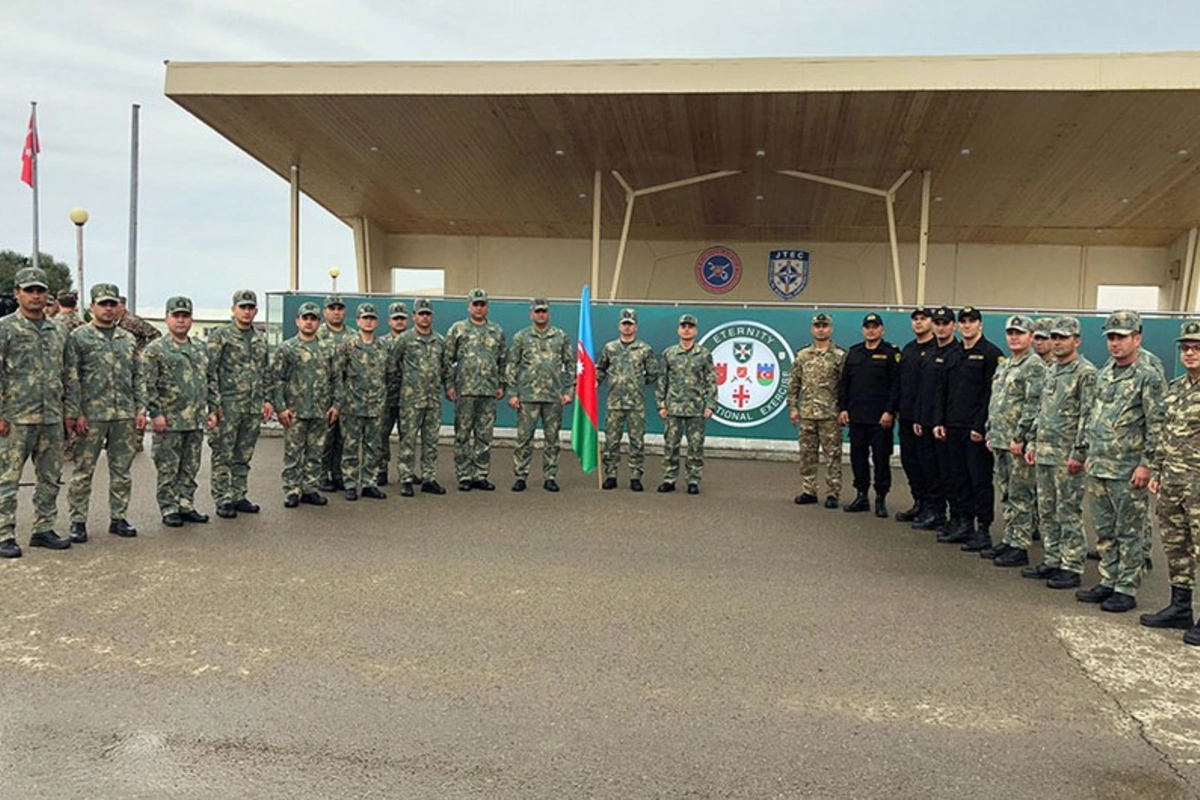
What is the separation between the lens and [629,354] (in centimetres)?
838

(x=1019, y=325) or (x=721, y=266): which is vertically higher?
(x=721, y=266)

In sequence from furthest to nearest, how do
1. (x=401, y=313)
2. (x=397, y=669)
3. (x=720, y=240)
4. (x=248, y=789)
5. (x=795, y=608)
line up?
(x=720, y=240), (x=401, y=313), (x=795, y=608), (x=397, y=669), (x=248, y=789)

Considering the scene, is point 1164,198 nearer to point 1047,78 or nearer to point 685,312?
point 1047,78

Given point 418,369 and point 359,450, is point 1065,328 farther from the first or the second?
point 359,450

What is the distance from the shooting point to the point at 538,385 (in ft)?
26.7

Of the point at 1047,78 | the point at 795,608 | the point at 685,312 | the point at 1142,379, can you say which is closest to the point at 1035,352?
the point at 1142,379

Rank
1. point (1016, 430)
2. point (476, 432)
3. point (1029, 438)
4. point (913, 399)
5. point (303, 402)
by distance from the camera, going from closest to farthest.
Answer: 1. point (1029, 438)
2. point (1016, 430)
3. point (913, 399)
4. point (303, 402)
5. point (476, 432)

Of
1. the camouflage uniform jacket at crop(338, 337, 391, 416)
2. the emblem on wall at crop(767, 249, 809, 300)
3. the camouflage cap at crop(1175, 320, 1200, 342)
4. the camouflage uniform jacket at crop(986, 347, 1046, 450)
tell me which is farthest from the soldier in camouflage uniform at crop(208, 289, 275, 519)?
the emblem on wall at crop(767, 249, 809, 300)

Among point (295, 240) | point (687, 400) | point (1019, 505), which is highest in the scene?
point (295, 240)

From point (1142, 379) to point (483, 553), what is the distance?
157 inches

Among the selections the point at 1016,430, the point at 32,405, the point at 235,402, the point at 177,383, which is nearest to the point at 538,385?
the point at 235,402

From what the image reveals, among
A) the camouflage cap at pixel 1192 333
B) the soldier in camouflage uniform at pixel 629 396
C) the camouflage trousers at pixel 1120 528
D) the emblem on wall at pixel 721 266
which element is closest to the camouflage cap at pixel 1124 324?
the camouflage cap at pixel 1192 333

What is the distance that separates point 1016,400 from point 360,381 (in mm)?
5217

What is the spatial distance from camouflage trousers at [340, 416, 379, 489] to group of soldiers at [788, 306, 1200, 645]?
378 cm
